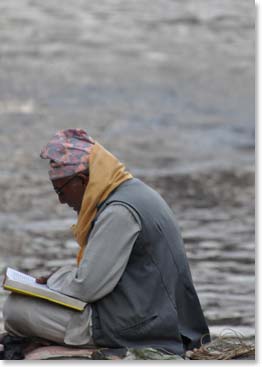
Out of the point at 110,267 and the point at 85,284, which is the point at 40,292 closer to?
the point at 85,284

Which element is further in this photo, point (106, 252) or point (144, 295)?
point (144, 295)

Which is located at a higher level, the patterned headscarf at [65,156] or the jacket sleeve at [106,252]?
the patterned headscarf at [65,156]

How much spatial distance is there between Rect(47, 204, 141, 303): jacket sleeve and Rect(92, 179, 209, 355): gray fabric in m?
0.06

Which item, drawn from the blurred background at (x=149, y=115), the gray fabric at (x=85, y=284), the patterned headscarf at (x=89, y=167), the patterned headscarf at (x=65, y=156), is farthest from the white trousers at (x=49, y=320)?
the blurred background at (x=149, y=115)

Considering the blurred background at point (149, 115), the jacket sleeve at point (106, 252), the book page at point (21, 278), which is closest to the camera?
the jacket sleeve at point (106, 252)

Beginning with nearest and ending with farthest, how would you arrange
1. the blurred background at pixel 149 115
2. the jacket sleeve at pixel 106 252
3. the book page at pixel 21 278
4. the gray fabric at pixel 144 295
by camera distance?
the jacket sleeve at pixel 106 252 < the gray fabric at pixel 144 295 < the book page at pixel 21 278 < the blurred background at pixel 149 115

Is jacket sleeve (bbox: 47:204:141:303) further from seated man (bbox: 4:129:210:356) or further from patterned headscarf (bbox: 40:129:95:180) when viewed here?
patterned headscarf (bbox: 40:129:95:180)

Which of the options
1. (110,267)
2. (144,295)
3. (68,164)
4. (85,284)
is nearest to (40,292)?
(85,284)

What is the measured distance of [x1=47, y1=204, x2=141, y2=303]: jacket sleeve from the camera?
19.1ft

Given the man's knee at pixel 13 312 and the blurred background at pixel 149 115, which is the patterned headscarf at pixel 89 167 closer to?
the man's knee at pixel 13 312

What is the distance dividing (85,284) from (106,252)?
189 mm

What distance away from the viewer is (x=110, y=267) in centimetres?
583

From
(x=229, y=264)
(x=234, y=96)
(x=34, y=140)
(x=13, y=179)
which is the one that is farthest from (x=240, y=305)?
(x=234, y=96)

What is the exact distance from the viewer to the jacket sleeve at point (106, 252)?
19.1 ft
